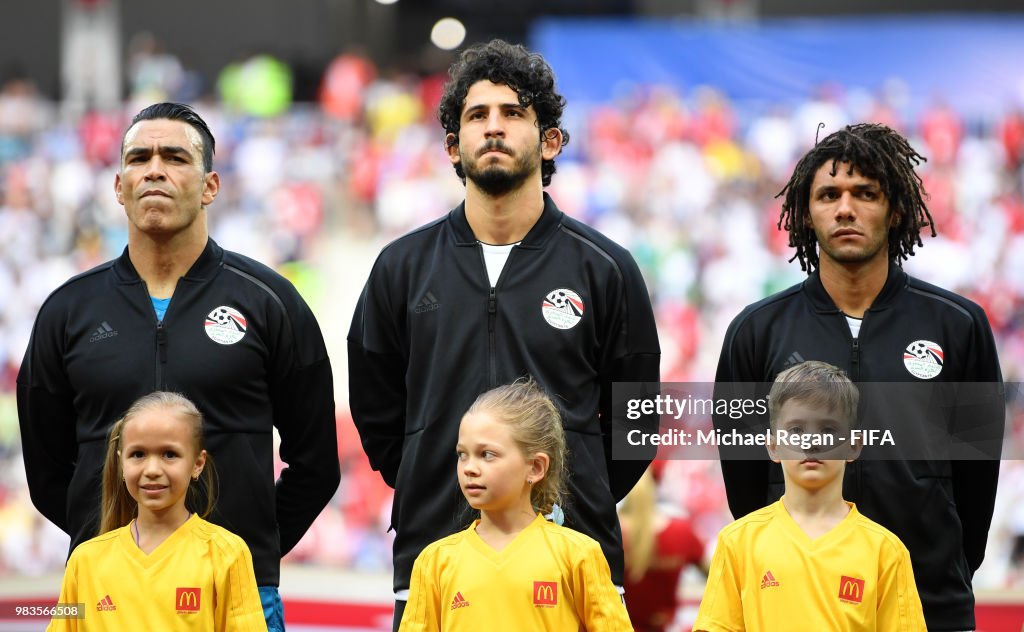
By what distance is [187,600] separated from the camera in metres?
3.84

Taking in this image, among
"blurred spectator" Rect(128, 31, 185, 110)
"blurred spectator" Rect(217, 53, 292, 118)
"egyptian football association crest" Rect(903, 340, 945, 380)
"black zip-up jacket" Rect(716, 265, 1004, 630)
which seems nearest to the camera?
"black zip-up jacket" Rect(716, 265, 1004, 630)

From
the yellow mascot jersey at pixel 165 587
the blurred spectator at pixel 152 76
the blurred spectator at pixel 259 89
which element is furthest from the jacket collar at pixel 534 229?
the blurred spectator at pixel 152 76

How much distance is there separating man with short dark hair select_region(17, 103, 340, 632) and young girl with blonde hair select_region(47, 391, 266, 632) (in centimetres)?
15

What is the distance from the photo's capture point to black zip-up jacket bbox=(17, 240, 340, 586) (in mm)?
4113

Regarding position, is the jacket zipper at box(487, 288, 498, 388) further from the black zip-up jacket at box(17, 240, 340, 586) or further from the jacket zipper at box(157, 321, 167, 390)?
the jacket zipper at box(157, 321, 167, 390)

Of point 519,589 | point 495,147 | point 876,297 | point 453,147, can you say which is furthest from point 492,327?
point 876,297

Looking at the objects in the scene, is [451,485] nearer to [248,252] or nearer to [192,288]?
[192,288]

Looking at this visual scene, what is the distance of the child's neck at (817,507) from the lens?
391cm

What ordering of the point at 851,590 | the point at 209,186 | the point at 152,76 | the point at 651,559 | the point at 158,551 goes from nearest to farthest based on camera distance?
the point at 851,590 → the point at 158,551 → the point at 209,186 → the point at 651,559 → the point at 152,76

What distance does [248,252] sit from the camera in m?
16.1

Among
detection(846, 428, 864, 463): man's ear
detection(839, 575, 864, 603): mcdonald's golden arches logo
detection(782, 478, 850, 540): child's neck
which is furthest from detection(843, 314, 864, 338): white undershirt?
detection(839, 575, 864, 603): mcdonald's golden arches logo

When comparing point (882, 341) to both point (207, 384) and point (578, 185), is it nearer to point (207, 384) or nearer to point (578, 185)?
point (207, 384)

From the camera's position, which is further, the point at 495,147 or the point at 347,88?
the point at 347,88

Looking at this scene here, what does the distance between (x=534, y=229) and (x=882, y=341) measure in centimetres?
105
